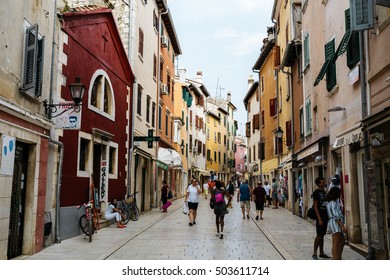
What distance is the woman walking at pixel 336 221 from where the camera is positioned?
7.64m

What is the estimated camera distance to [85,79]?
12.4m

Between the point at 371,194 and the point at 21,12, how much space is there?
7.57m

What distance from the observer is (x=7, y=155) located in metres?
7.70

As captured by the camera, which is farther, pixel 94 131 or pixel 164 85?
pixel 164 85

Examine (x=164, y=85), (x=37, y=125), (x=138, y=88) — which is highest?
(x=164, y=85)

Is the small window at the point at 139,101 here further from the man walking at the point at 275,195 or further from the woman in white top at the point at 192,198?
the man walking at the point at 275,195

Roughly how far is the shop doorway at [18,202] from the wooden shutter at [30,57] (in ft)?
4.02

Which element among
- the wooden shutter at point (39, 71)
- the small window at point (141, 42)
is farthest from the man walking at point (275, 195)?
the wooden shutter at point (39, 71)

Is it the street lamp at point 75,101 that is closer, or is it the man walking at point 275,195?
the street lamp at point 75,101

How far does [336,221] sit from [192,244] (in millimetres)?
3774

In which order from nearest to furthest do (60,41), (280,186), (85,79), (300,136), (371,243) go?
(371,243), (60,41), (85,79), (300,136), (280,186)

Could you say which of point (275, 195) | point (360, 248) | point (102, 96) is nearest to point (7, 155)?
point (102, 96)

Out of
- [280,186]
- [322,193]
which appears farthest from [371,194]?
[280,186]

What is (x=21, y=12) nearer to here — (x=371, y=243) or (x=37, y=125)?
(x=37, y=125)
